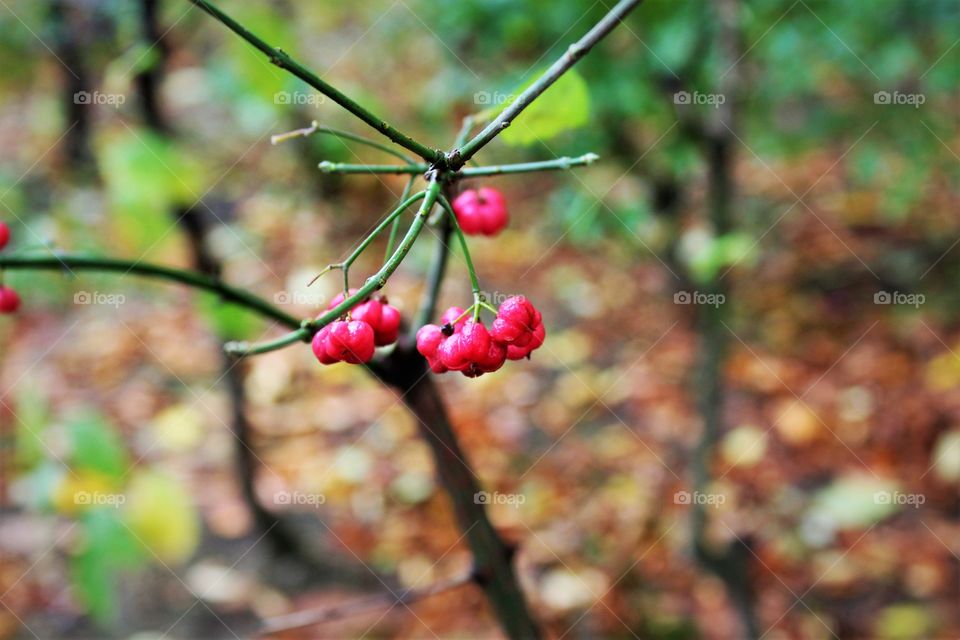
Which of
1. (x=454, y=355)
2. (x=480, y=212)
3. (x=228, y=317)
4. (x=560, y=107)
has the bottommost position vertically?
(x=454, y=355)

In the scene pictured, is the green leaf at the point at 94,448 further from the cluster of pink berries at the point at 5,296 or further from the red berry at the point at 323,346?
the red berry at the point at 323,346

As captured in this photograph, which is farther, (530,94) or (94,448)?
(94,448)

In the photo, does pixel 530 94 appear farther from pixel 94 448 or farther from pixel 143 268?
pixel 94 448

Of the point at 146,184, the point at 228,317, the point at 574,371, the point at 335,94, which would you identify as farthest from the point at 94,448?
the point at 574,371

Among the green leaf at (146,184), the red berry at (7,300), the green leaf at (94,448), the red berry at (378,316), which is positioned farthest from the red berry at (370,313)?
the green leaf at (146,184)

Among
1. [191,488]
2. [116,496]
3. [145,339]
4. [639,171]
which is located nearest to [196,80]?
[145,339]

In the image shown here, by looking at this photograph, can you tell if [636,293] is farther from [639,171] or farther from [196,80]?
[196,80]
